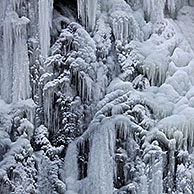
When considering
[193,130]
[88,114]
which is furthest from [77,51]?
[193,130]

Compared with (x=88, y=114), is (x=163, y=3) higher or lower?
higher

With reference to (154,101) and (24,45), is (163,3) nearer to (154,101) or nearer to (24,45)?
(154,101)

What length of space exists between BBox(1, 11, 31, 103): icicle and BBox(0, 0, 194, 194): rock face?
0.01 metres

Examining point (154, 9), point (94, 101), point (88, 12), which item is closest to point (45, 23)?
point (88, 12)

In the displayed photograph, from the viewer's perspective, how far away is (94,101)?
778 centimetres

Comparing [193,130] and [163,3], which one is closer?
[193,130]

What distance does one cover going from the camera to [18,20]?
7637 mm

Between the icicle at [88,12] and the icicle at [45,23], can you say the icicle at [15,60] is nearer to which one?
the icicle at [45,23]

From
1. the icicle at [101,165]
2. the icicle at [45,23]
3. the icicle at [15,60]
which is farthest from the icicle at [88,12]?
the icicle at [101,165]

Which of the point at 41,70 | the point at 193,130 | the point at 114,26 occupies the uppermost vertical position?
the point at 114,26

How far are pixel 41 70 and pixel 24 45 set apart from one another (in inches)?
14.1

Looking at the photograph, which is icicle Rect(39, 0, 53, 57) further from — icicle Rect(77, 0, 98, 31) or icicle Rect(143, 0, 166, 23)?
icicle Rect(143, 0, 166, 23)

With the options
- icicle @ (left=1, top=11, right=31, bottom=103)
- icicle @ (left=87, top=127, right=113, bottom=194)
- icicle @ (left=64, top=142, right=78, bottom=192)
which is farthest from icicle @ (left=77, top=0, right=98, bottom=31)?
icicle @ (left=64, top=142, right=78, bottom=192)

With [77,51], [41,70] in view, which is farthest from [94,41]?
[41,70]
